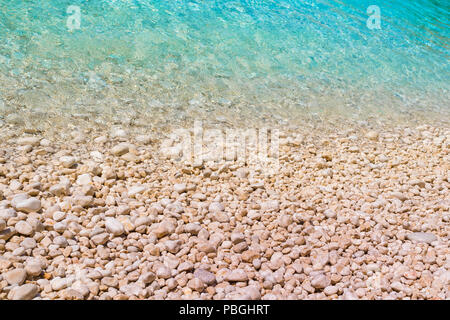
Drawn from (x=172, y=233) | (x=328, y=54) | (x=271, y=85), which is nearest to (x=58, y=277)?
(x=172, y=233)

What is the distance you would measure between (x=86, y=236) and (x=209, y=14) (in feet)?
27.1

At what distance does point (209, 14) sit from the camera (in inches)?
398

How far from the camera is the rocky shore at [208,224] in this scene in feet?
9.99

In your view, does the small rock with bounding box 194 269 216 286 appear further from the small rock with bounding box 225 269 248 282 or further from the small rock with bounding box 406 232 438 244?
the small rock with bounding box 406 232 438 244

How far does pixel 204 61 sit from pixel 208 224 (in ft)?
15.8

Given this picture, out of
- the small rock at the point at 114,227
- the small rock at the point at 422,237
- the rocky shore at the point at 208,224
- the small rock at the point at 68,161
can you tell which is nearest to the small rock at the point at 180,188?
the rocky shore at the point at 208,224

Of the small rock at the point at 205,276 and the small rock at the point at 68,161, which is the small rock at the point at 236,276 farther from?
the small rock at the point at 68,161

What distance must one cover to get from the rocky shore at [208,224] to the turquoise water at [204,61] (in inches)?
55.8

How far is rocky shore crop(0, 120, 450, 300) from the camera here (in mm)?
3045

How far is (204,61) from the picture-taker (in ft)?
25.5

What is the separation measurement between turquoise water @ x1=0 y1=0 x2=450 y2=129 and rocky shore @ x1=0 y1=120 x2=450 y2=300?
1418mm

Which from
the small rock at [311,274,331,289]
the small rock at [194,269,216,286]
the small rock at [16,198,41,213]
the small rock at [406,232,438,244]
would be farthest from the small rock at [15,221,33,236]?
the small rock at [406,232,438,244]

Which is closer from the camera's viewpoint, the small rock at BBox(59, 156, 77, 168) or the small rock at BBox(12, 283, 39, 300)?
the small rock at BBox(12, 283, 39, 300)

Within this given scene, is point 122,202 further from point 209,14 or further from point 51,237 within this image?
point 209,14
